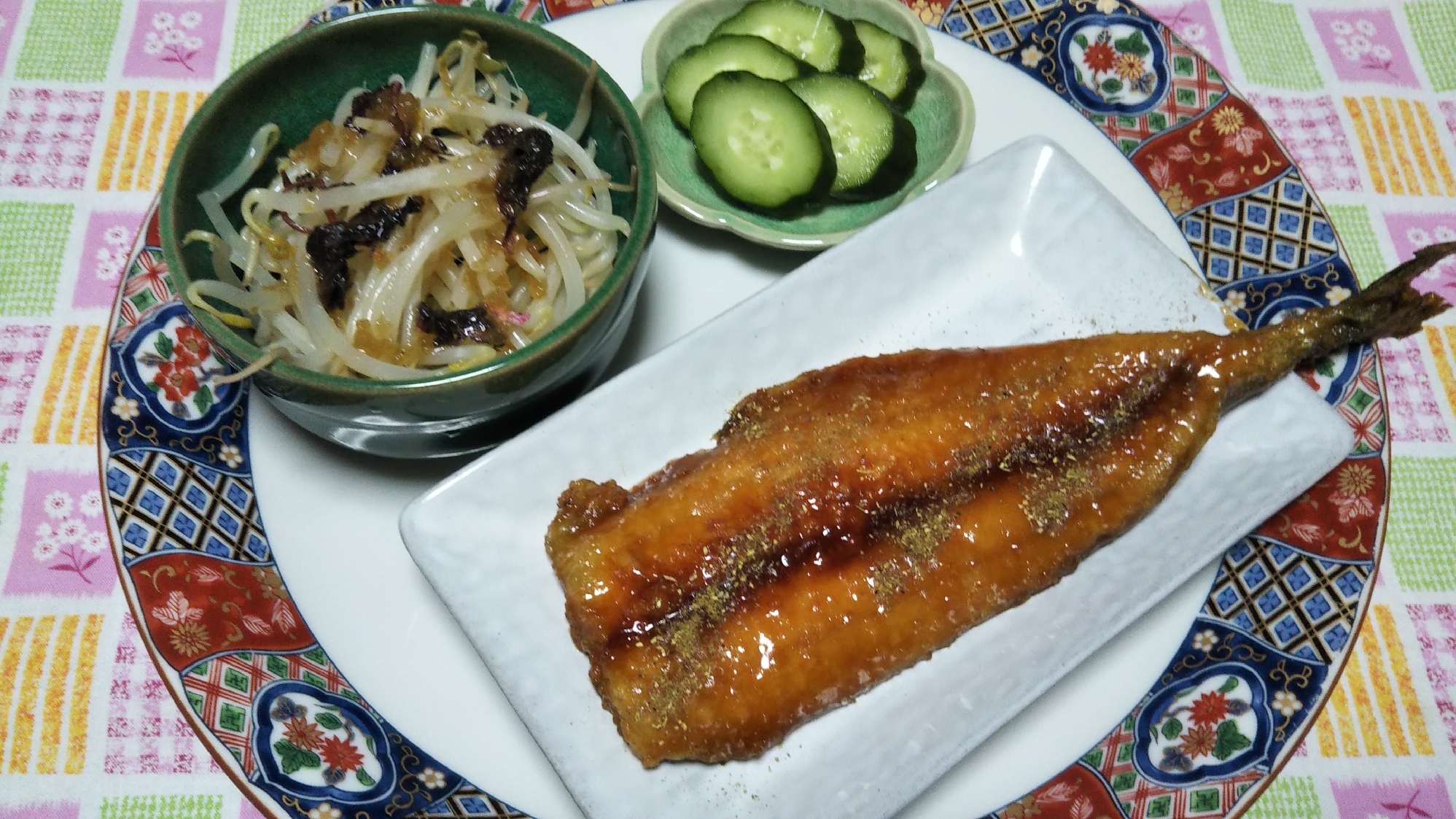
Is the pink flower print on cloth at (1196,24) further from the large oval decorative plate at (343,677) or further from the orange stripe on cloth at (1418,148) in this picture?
the large oval decorative plate at (343,677)

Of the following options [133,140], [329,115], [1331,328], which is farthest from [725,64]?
[133,140]

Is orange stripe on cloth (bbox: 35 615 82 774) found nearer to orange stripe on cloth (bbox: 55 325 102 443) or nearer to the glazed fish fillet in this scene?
orange stripe on cloth (bbox: 55 325 102 443)

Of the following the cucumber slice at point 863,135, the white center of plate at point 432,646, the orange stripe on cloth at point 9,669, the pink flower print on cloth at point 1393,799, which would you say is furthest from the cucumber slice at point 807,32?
the orange stripe on cloth at point 9,669

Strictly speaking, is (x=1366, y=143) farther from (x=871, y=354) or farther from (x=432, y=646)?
(x=432, y=646)

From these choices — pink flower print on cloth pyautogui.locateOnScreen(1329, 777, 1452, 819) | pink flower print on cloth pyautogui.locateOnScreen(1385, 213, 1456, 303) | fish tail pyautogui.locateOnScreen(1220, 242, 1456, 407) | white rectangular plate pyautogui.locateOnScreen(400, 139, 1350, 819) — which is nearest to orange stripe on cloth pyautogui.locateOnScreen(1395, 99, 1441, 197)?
pink flower print on cloth pyautogui.locateOnScreen(1385, 213, 1456, 303)

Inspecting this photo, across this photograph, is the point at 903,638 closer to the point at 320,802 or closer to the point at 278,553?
the point at 320,802

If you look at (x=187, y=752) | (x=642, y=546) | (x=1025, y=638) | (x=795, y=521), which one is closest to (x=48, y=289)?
(x=187, y=752)
